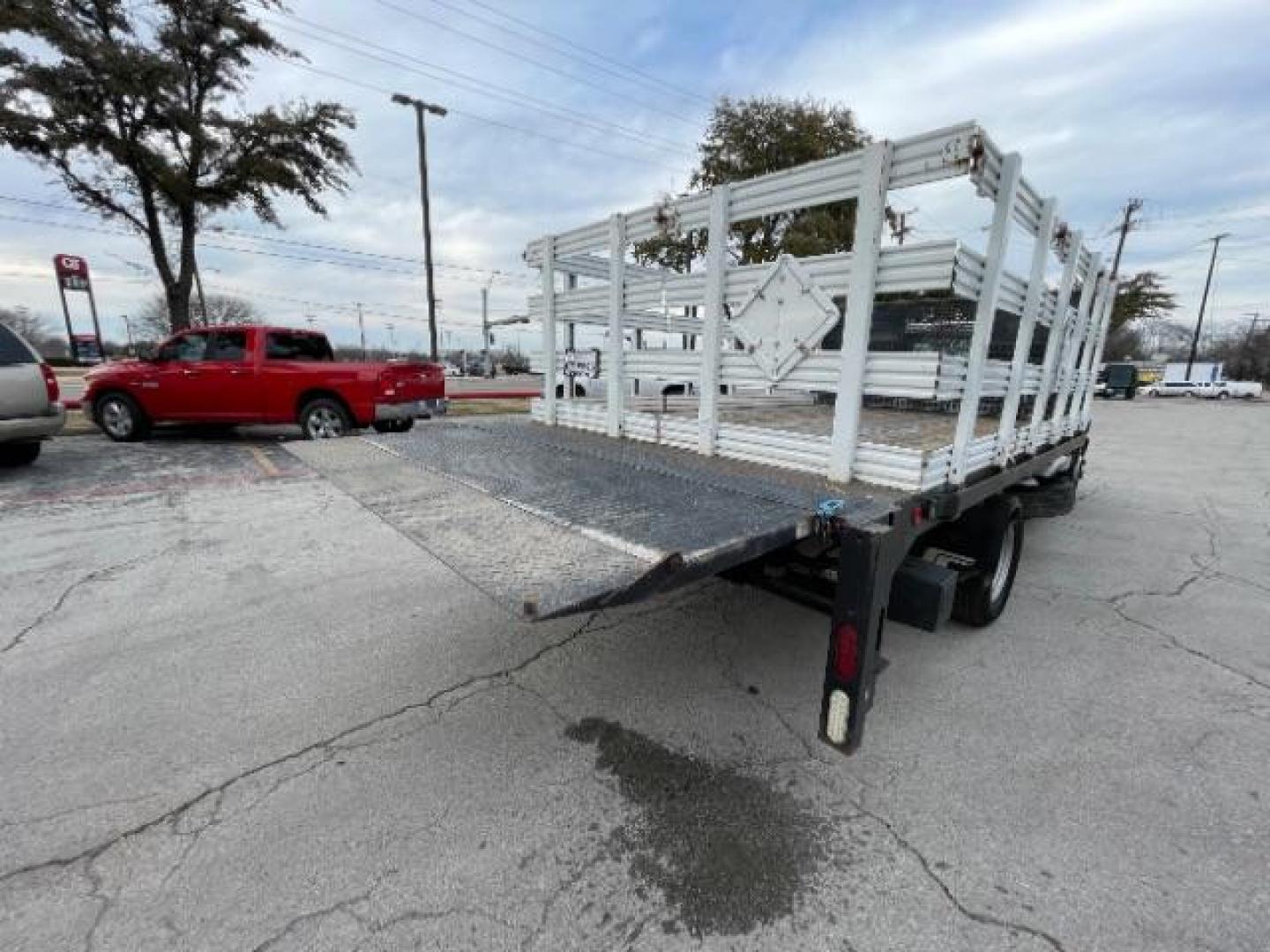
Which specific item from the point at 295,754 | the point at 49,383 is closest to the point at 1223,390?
the point at 295,754

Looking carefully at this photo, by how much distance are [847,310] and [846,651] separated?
166 cm

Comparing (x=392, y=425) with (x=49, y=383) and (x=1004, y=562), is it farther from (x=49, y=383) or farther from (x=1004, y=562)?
(x=1004, y=562)

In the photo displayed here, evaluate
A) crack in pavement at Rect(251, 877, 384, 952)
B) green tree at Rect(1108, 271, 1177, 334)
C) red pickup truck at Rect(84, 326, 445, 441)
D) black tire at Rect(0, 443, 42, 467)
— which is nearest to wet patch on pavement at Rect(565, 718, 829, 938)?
crack in pavement at Rect(251, 877, 384, 952)

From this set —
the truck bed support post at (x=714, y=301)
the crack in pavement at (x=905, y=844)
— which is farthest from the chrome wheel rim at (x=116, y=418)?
the crack in pavement at (x=905, y=844)

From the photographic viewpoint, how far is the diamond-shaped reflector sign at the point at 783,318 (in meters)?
3.01

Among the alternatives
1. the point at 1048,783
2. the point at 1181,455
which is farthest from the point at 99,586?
the point at 1181,455

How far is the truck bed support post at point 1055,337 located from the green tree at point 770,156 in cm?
1185

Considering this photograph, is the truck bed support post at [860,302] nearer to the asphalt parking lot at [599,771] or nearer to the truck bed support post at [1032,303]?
the truck bed support post at [1032,303]

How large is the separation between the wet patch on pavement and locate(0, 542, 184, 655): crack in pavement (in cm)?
348

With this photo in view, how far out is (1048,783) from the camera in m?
2.40

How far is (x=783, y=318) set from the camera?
3164 millimetres

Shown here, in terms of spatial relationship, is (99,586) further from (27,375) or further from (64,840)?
(27,375)

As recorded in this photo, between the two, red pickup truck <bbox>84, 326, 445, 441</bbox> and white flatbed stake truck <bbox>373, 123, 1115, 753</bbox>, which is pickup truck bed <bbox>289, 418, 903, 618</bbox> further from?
red pickup truck <bbox>84, 326, 445, 441</bbox>

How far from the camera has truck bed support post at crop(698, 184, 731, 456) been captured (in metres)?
3.35
